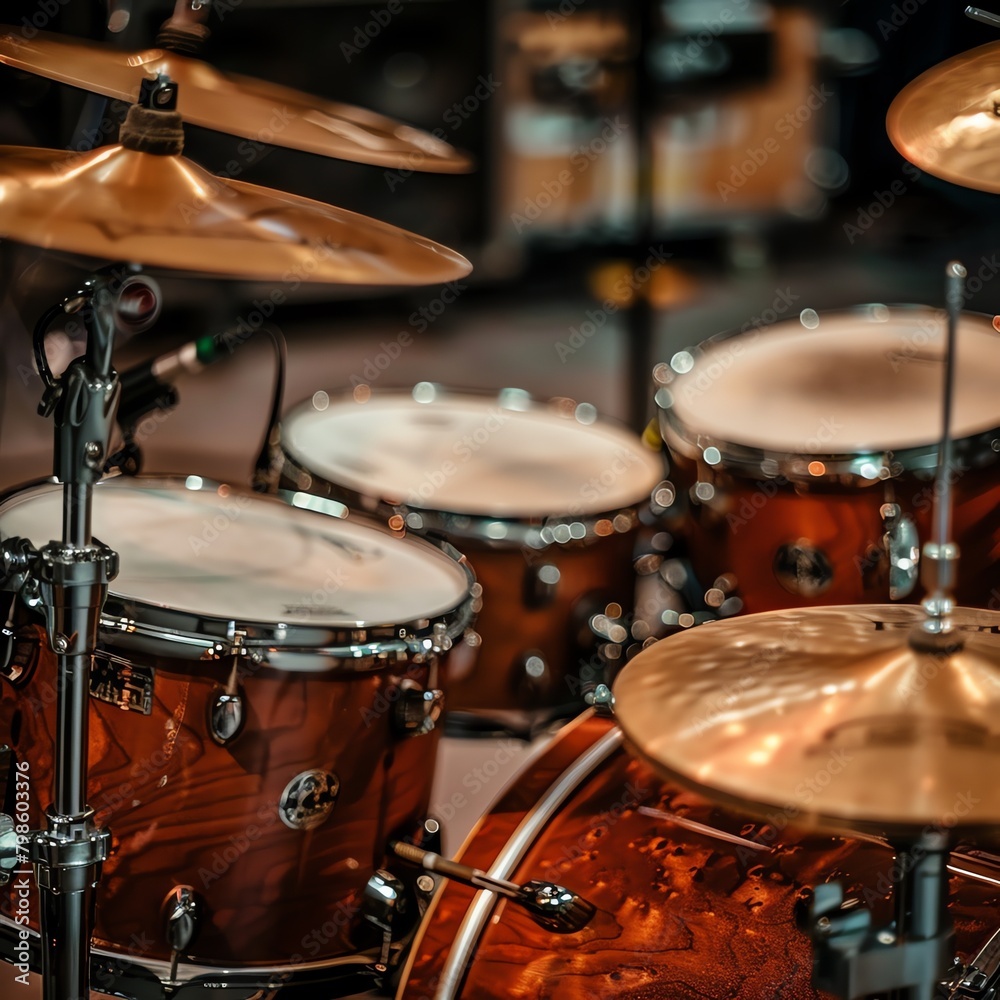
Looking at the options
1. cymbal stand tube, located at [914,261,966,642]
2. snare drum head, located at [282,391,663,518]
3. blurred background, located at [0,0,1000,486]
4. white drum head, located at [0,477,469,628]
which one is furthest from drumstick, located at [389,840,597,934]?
blurred background, located at [0,0,1000,486]

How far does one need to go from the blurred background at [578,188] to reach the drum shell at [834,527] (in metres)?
2.17

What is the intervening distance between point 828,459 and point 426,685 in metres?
0.60

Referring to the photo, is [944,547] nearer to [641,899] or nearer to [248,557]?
[641,899]

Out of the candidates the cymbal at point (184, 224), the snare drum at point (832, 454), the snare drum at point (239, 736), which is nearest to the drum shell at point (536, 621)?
the snare drum at point (832, 454)

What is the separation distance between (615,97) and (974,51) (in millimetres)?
3810

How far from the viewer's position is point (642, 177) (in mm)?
2764

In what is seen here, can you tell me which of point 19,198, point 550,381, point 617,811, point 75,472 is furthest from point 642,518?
point 550,381

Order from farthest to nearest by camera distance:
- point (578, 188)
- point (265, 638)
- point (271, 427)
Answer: point (578, 188), point (271, 427), point (265, 638)

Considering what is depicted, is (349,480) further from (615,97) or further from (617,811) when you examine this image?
(615,97)

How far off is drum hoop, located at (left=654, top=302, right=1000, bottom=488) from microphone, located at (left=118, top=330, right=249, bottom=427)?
0.68 meters

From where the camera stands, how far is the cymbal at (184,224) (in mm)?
846

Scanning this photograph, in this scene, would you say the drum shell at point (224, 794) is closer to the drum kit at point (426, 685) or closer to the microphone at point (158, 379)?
the drum kit at point (426, 685)

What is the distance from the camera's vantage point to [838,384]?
1.74 meters

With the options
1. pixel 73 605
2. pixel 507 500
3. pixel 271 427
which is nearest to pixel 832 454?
pixel 507 500
